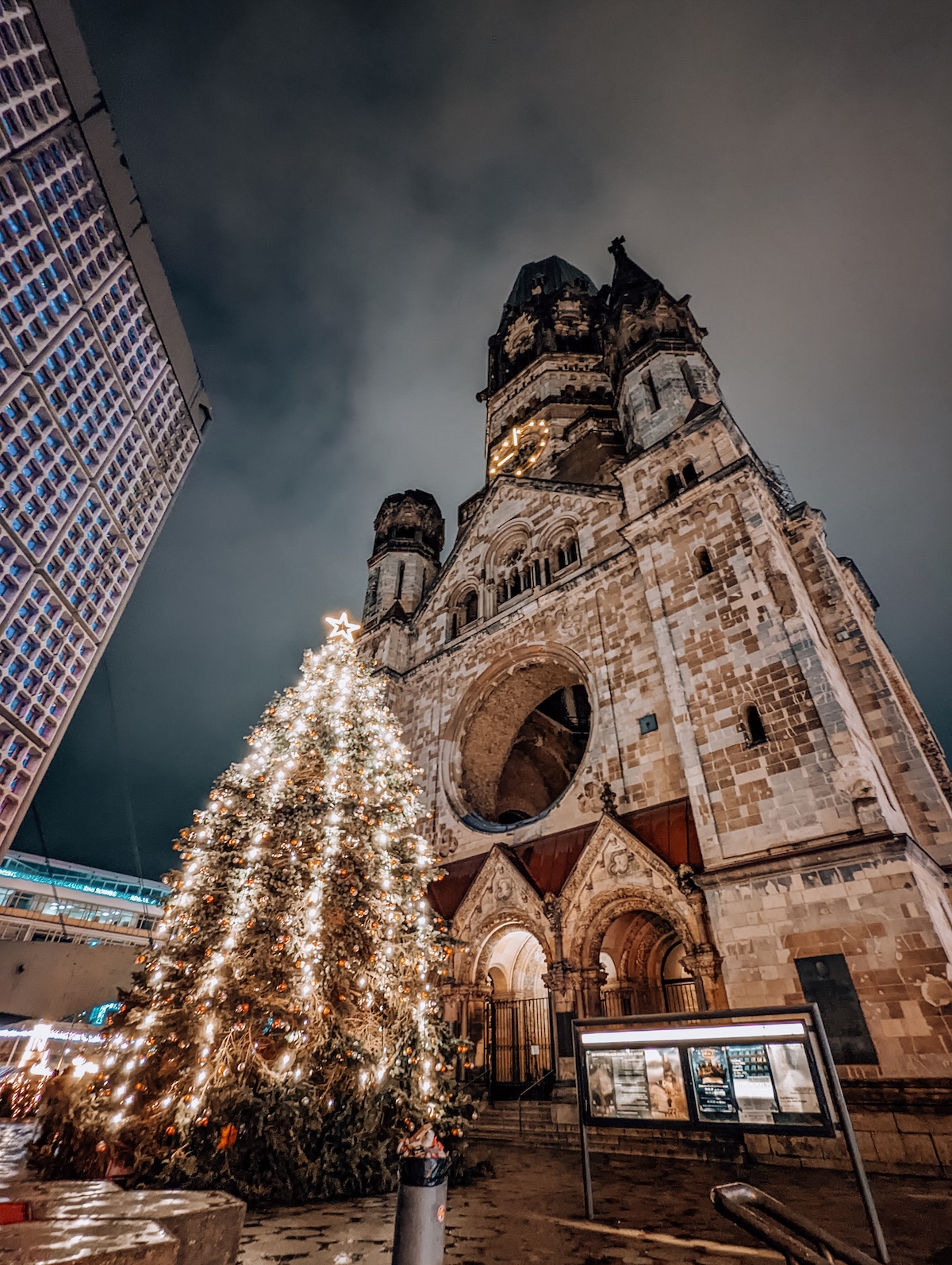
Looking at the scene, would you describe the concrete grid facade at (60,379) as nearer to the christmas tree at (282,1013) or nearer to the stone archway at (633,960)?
the christmas tree at (282,1013)

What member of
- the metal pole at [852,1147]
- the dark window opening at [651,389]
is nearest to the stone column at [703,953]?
the metal pole at [852,1147]

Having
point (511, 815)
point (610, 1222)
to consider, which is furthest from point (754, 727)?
point (511, 815)

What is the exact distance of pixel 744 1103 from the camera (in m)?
4.74

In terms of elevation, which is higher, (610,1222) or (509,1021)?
(509,1021)

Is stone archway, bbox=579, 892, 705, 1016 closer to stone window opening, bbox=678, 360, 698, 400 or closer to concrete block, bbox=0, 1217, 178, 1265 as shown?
concrete block, bbox=0, 1217, 178, 1265

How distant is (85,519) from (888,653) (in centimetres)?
3299

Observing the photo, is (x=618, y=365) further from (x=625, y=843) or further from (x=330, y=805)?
(x=330, y=805)

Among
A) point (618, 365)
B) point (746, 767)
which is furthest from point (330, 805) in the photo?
point (618, 365)

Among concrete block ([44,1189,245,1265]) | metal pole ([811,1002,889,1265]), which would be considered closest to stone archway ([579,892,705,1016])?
metal pole ([811,1002,889,1265])

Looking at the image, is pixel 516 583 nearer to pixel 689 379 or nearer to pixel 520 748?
pixel 520 748

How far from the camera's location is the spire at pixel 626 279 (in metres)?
23.5

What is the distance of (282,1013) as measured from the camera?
6.82 meters

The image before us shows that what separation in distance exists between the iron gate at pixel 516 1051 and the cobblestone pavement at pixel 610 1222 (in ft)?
17.3

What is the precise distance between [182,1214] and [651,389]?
68.0 ft
